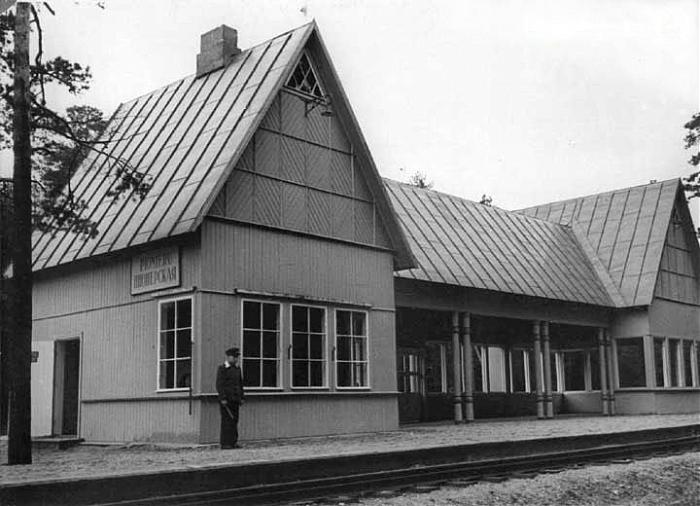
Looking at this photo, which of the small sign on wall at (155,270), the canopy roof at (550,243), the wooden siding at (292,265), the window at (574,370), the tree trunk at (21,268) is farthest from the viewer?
the window at (574,370)

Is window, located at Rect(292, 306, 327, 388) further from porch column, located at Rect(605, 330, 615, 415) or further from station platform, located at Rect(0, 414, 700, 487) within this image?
porch column, located at Rect(605, 330, 615, 415)

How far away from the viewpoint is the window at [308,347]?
18.1 meters

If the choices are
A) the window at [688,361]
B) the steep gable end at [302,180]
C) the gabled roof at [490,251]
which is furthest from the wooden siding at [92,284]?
the window at [688,361]

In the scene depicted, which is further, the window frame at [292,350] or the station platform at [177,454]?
the window frame at [292,350]

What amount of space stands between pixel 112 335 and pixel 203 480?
864 cm

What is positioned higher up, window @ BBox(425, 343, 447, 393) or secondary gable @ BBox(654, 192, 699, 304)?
secondary gable @ BBox(654, 192, 699, 304)

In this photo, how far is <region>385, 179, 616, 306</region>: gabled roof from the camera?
25.4 m

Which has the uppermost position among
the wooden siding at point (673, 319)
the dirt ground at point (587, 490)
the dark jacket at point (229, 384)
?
the wooden siding at point (673, 319)

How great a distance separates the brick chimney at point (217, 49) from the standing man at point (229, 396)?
8800 mm

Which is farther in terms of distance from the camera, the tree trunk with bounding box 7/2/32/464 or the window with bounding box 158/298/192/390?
the window with bounding box 158/298/192/390

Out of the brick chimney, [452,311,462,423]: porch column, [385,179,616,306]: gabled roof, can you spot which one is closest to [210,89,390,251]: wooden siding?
the brick chimney

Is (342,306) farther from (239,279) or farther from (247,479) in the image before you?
(247,479)

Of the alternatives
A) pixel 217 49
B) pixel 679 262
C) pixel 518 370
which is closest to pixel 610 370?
→ pixel 518 370

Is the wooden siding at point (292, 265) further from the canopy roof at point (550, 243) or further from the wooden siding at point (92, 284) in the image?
the canopy roof at point (550, 243)
